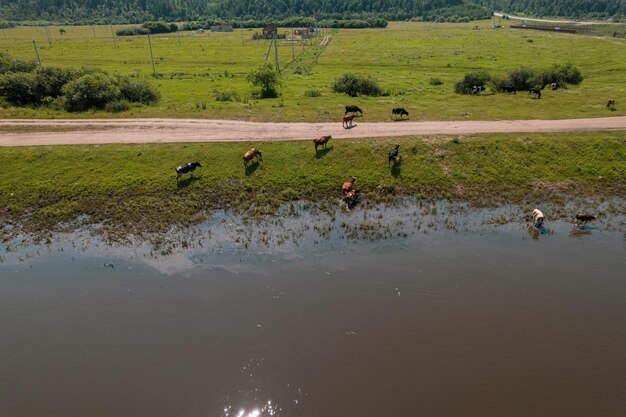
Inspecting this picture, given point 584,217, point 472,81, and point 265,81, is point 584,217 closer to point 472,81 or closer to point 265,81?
point 472,81

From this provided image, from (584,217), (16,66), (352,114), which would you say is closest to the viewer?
(584,217)

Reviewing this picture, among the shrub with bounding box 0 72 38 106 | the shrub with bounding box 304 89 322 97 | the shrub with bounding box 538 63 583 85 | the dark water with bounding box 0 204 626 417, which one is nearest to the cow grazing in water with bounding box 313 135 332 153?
the dark water with bounding box 0 204 626 417

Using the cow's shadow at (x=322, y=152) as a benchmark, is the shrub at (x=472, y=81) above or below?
above

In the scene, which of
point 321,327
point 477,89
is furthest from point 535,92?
point 321,327

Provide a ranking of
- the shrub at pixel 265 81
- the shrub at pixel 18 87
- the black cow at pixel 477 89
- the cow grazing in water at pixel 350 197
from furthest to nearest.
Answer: the shrub at pixel 265 81, the black cow at pixel 477 89, the shrub at pixel 18 87, the cow grazing in water at pixel 350 197

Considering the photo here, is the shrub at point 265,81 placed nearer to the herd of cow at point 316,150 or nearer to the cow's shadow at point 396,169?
the herd of cow at point 316,150

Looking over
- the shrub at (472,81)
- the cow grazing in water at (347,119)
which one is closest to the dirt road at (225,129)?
the cow grazing in water at (347,119)
